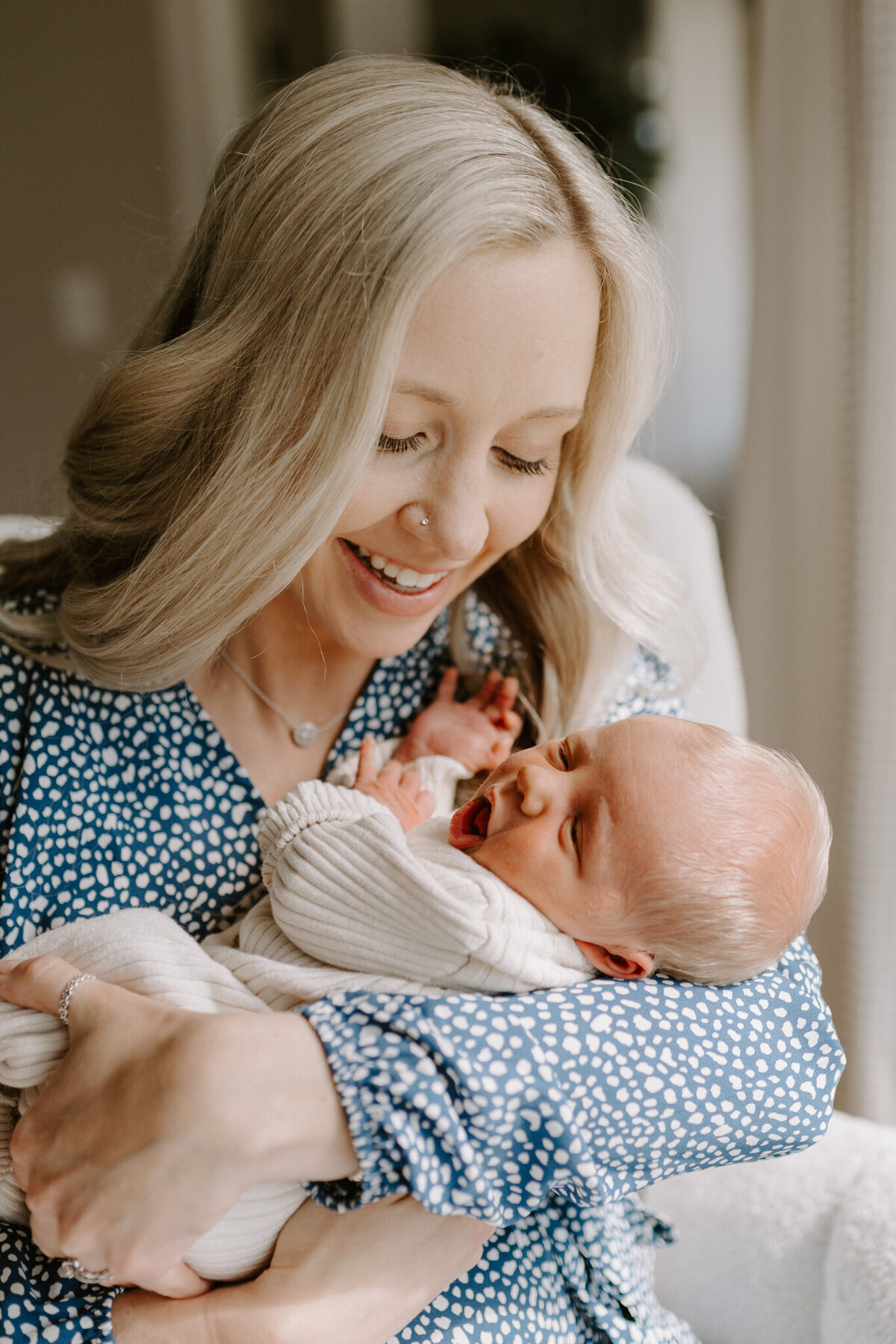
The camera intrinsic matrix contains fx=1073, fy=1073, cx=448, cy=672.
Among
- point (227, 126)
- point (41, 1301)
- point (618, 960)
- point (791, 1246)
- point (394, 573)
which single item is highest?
point (227, 126)

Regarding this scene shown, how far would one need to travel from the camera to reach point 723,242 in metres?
3.93

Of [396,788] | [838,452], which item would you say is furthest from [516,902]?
[838,452]

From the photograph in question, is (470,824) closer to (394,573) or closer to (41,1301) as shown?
(394,573)

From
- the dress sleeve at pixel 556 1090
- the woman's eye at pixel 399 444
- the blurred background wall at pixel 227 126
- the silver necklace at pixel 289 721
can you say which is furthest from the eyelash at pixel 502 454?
the blurred background wall at pixel 227 126

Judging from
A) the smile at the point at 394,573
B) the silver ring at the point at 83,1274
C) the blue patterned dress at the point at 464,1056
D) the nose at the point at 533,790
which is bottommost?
Result: the silver ring at the point at 83,1274

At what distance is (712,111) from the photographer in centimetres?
391

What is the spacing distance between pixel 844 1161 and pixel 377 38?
432 cm

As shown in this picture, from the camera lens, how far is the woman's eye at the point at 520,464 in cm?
112

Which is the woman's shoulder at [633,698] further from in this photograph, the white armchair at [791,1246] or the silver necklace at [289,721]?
the white armchair at [791,1246]

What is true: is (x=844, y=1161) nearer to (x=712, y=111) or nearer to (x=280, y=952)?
(x=280, y=952)

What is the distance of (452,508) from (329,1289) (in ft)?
2.34

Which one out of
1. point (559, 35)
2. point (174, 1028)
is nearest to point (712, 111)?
point (559, 35)

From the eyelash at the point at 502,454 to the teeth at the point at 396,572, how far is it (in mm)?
125

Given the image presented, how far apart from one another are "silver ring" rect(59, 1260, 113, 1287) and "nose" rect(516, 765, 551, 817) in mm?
525
